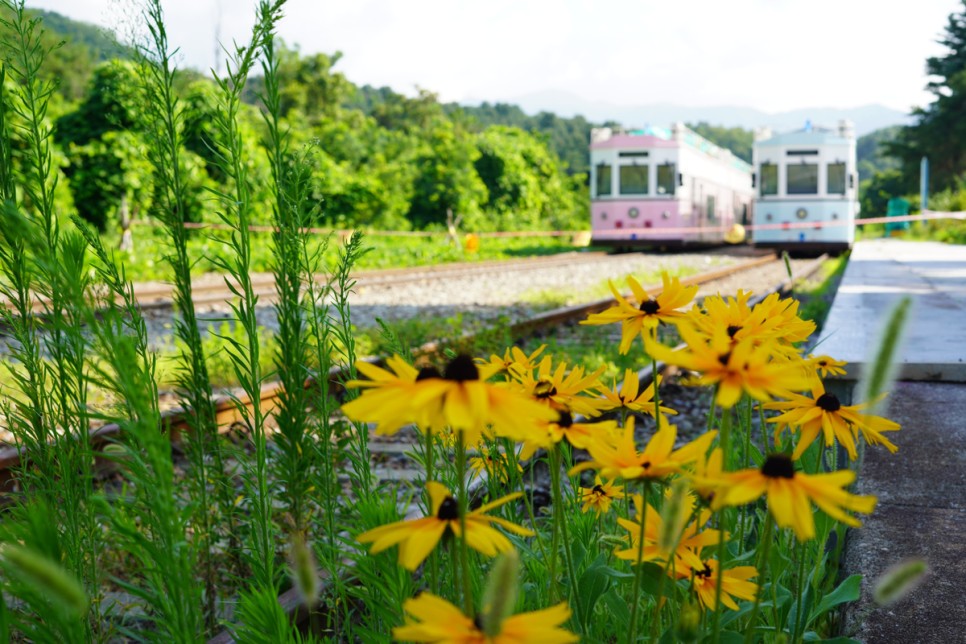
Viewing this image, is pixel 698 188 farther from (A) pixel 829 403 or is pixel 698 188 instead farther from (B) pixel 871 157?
(B) pixel 871 157

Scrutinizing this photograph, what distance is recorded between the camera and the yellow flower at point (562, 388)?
1.30m

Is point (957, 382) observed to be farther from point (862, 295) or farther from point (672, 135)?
point (672, 135)

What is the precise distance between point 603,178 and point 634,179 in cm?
86

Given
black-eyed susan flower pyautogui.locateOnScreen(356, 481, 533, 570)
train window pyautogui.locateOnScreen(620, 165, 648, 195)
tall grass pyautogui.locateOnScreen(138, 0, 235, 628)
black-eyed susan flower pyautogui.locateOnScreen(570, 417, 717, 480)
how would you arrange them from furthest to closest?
train window pyautogui.locateOnScreen(620, 165, 648, 195) → tall grass pyautogui.locateOnScreen(138, 0, 235, 628) → black-eyed susan flower pyautogui.locateOnScreen(570, 417, 717, 480) → black-eyed susan flower pyautogui.locateOnScreen(356, 481, 533, 570)

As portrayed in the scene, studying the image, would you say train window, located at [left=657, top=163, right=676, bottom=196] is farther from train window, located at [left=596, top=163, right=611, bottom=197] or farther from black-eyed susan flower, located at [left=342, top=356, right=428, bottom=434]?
black-eyed susan flower, located at [left=342, top=356, right=428, bottom=434]

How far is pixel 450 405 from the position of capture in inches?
33.5

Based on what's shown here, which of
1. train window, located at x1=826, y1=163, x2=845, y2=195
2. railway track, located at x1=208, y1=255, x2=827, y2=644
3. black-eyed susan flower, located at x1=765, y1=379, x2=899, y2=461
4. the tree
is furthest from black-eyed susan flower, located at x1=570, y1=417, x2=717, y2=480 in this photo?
the tree

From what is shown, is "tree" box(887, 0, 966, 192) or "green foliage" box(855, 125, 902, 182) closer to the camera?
"tree" box(887, 0, 966, 192)

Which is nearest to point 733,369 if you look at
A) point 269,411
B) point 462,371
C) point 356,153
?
point 462,371

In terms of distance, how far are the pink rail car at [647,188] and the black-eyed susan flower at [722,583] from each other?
22.4 metres

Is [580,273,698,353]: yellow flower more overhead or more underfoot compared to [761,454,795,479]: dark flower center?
more overhead

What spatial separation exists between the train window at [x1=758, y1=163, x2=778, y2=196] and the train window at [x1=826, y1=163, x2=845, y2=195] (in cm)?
128

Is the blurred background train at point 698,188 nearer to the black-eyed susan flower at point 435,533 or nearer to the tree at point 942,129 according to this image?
the black-eyed susan flower at point 435,533

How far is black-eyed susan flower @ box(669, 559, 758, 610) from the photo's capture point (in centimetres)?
121
